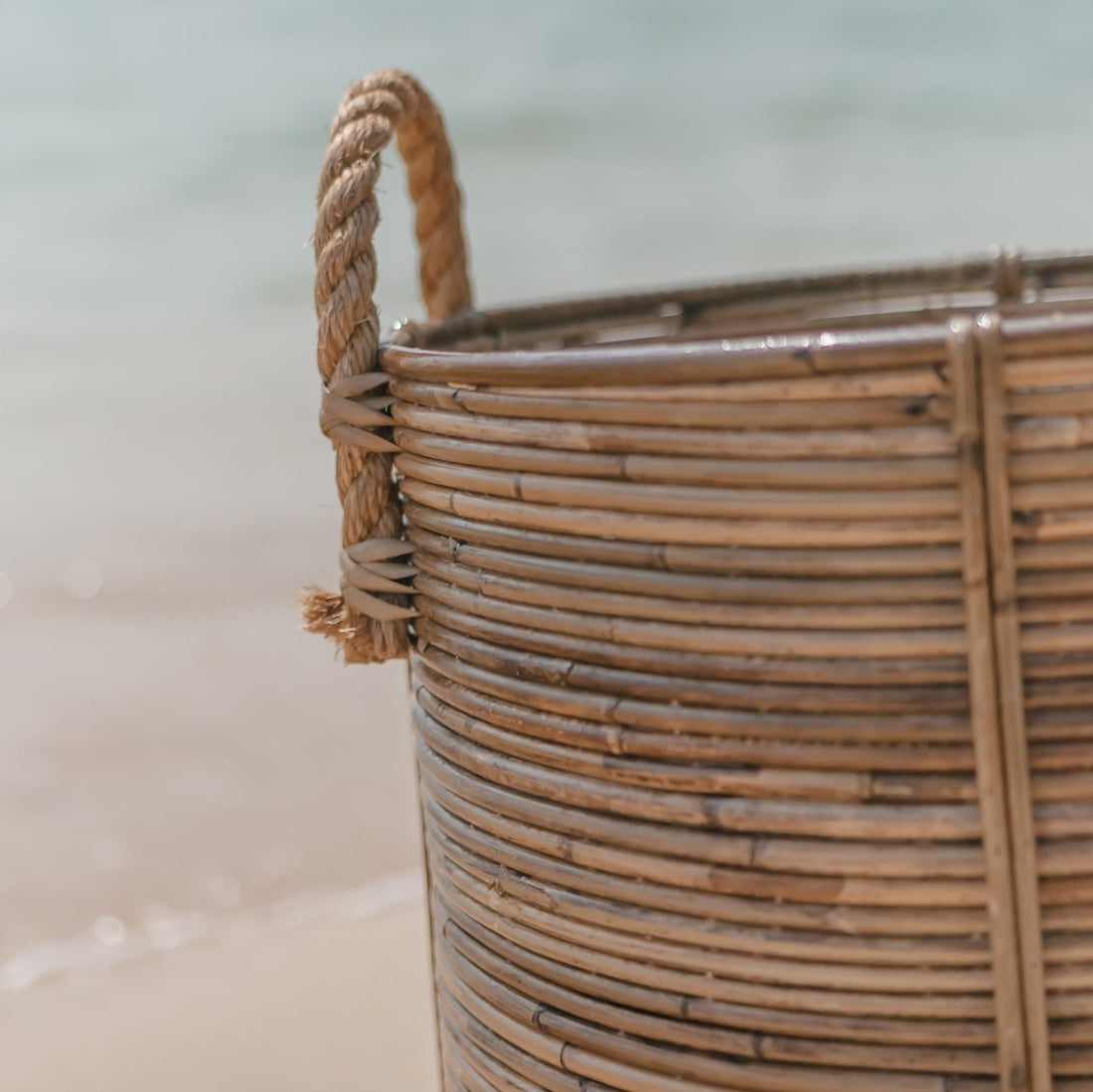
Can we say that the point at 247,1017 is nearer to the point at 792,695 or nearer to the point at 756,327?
the point at 756,327

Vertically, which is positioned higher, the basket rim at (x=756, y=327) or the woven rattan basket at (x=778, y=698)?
the basket rim at (x=756, y=327)

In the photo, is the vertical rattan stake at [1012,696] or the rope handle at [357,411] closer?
the vertical rattan stake at [1012,696]

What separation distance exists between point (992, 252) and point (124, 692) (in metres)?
1.92

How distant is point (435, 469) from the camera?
1.80 feet

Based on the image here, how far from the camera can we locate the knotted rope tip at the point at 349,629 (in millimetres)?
603

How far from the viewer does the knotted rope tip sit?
1.98ft

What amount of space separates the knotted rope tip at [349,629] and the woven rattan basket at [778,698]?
44 millimetres

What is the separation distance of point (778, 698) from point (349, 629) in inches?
8.7

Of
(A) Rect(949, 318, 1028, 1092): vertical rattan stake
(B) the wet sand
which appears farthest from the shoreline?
(A) Rect(949, 318, 1028, 1092): vertical rattan stake

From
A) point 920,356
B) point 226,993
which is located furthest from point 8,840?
point 920,356

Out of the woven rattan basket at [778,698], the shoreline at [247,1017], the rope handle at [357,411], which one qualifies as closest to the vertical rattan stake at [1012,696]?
the woven rattan basket at [778,698]

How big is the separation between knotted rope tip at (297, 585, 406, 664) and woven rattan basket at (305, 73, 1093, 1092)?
0.04 metres

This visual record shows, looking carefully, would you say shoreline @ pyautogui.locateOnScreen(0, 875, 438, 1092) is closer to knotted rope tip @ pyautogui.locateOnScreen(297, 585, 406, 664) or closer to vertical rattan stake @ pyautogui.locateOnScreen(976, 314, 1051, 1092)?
knotted rope tip @ pyautogui.locateOnScreen(297, 585, 406, 664)

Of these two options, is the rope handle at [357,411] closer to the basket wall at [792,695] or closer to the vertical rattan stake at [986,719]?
the basket wall at [792,695]
